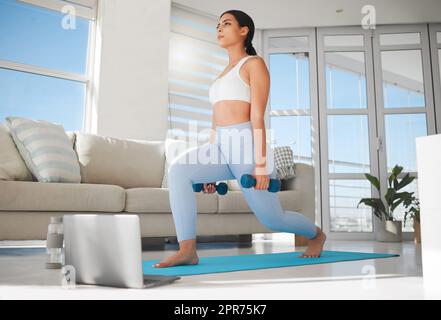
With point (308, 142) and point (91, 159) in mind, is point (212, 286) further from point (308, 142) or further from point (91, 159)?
point (308, 142)

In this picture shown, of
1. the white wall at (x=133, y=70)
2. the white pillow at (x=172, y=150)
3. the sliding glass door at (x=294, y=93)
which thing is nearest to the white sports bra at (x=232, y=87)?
the white pillow at (x=172, y=150)

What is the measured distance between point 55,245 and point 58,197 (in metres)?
0.73

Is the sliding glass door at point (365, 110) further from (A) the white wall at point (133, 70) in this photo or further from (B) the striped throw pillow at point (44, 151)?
(B) the striped throw pillow at point (44, 151)

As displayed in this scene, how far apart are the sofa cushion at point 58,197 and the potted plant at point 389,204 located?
313 centimetres

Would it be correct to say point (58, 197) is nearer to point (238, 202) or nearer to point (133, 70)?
point (238, 202)

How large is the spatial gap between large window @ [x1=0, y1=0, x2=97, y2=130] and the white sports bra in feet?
9.04

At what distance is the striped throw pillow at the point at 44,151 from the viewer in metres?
2.94

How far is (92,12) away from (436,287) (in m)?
4.18

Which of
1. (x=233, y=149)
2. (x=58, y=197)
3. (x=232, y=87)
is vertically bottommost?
(x=58, y=197)

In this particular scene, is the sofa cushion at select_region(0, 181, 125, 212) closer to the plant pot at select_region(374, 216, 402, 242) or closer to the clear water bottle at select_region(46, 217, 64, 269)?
Answer: the clear water bottle at select_region(46, 217, 64, 269)

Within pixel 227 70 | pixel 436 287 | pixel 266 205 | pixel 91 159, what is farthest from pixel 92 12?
pixel 436 287

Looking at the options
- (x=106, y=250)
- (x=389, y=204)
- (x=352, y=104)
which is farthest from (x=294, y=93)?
(x=106, y=250)

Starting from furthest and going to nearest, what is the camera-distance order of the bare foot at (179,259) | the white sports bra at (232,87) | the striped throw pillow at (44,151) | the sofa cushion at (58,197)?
the striped throw pillow at (44,151)
the sofa cushion at (58,197)
the white sports bra at (232,87)
the bare foot at (179,259)

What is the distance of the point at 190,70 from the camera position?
5297 mm
